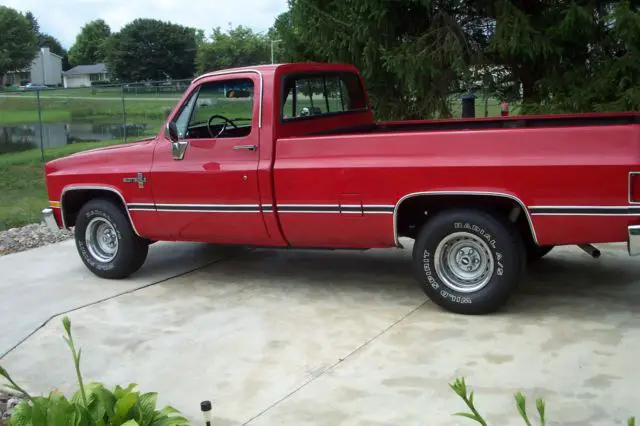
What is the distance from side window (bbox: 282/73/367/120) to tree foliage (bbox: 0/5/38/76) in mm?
95665

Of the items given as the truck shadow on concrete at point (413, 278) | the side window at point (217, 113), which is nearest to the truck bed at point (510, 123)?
the side window at point (217, 113)

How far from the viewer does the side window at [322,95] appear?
6367 millimetres

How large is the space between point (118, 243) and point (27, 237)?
304 cm

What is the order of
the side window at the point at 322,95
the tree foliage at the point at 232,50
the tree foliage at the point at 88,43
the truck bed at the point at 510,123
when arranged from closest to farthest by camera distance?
the truck bed at the point at 510,123
the side window at the point at 322,95
the tree foliage at the point at 232,50
the tree foliage at the point at 88,43

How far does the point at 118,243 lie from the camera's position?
6.97 meters

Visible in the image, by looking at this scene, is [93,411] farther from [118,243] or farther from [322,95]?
[322,95]

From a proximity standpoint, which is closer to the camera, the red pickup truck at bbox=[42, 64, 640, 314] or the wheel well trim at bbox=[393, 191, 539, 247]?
the red pickup truck at bbox=[42, 64, 640, 314]

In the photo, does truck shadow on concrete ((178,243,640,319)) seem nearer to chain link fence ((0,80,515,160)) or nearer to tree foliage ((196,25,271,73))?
chain link fence ((0,80,515,160))

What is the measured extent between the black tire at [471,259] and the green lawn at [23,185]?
7065mm

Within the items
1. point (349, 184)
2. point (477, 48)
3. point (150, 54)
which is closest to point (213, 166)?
point (349, 184)

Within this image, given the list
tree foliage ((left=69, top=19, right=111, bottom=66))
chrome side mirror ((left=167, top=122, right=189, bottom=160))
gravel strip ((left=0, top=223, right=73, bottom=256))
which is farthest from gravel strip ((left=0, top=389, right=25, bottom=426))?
tree foliage ((left=69, top=19, right=111, bottom=66))

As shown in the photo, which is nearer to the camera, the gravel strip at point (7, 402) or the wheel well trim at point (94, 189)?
the gravel strip at point (7, 402)

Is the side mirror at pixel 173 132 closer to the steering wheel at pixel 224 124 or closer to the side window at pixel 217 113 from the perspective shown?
the side window at pixel 217 113

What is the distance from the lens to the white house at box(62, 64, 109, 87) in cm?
11132
